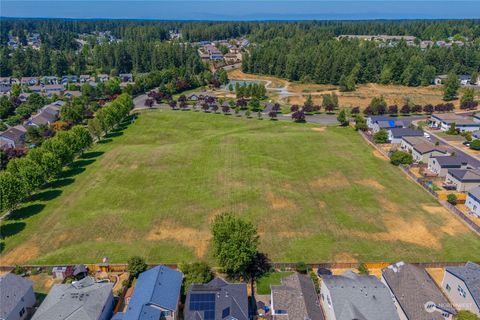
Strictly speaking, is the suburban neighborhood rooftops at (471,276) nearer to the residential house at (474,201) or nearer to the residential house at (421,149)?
the residential house at (474,201)

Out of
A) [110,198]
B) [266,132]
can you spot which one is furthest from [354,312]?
[266,132]

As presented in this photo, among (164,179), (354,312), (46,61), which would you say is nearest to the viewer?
(354,312)

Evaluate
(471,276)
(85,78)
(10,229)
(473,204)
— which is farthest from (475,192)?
(85,78)

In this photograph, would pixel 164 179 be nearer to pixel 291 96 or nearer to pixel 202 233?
pixel 202 233

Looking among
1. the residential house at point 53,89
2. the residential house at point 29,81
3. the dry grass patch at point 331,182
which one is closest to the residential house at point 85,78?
the residential house at point 53,89

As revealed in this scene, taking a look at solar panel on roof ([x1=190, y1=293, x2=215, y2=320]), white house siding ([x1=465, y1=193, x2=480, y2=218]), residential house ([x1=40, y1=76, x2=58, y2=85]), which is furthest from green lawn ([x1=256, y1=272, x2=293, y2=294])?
residential house ([x1=40, y1=76, x2=58, y2=85])
